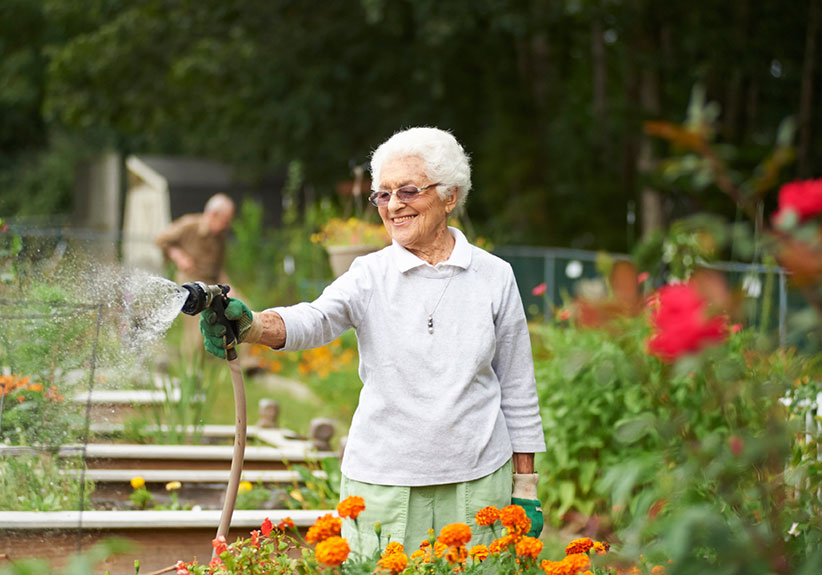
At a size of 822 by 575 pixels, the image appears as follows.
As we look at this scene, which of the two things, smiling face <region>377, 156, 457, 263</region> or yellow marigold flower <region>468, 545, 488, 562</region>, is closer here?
yellow marigold flower <region>468, 545, 488, 562</region>

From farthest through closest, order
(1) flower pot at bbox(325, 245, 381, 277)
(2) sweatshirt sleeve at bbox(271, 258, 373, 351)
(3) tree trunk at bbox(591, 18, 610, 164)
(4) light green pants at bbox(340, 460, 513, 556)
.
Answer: (3) tree trunk at bbox(591, 18, 610, 164)
(1) flower pot at bbox(325, 245, 381, 277)
(4) light green pants at bbox(340, 460, 513, 556)
(2) sweatshirt sleeve at bbox(271, 258, 373, 351)

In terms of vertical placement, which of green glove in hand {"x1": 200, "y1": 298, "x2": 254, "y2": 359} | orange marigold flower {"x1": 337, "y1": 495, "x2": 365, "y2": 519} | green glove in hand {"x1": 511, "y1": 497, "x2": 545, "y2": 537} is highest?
green glove in hand {"x1": 200, "y1": 298, "x2": 254, "y2": 359}

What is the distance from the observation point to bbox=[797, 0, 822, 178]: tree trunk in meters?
13.7

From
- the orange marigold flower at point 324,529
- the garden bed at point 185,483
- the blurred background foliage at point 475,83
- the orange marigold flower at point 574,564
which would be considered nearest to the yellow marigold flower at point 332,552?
the orange marigold flower at point 324,529

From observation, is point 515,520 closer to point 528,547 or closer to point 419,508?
point 528,547

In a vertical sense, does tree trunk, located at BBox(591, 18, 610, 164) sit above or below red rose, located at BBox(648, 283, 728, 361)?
above

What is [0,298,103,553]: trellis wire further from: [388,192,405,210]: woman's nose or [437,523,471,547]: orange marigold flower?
[437,523,471,547]: orange marigold flower

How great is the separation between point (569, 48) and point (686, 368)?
17.2 metres

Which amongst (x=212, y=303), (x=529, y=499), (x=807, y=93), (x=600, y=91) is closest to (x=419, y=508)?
(x=529, y=499)

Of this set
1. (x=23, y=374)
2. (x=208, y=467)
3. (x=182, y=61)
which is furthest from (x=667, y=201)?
(x=23, y=374)

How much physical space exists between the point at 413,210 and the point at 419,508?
799 millimetres

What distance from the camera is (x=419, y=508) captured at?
8.87ft

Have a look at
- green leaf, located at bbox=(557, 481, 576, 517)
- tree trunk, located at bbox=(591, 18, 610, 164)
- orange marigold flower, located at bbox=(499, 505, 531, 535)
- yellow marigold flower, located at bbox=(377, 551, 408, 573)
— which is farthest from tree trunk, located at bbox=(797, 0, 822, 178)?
yellow marigold flower, located at bbox=(377, 551, 408, 573)

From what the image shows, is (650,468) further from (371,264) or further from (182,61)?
(182,61)
